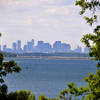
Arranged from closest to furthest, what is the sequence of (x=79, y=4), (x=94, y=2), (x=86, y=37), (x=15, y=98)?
1. (x=15, y=98)
2. (x=94, y=2)
3. (x=79, y=4)
4. (x=86, y=37)

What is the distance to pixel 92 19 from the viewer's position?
11727mm

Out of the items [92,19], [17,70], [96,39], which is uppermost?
[92,19]

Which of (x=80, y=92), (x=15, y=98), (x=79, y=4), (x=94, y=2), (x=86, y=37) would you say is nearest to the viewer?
(x=15, y=98)

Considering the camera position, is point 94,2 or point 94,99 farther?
point 94,99

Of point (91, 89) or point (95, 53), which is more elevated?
point (95, 53)

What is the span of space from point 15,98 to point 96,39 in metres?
4.61

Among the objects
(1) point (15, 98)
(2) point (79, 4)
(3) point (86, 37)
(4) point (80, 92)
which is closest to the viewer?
(1) point (15, 98)

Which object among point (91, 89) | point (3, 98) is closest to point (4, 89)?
point (3, 98)

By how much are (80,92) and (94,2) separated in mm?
4929

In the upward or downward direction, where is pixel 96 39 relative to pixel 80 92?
upward

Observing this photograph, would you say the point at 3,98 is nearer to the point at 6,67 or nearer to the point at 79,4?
the point at 6,67

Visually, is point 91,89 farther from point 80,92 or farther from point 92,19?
point 92,19

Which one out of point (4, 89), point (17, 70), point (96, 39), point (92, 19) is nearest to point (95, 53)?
point (96, 39)

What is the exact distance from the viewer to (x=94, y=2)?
11.1 metres
